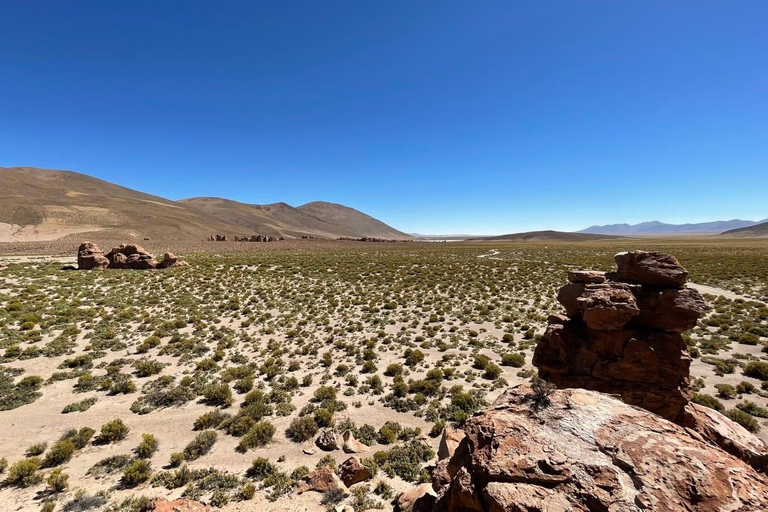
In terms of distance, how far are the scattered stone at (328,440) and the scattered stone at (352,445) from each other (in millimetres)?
250

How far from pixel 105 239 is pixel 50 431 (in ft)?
317

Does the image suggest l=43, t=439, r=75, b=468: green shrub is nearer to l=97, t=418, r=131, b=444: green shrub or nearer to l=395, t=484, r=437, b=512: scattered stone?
l=97, t=418, r=131, b=444: green shrub

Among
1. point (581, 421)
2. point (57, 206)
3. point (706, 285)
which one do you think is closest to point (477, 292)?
point (706, 285)

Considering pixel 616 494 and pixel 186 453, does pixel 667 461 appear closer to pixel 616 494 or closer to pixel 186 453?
pixel 616 494

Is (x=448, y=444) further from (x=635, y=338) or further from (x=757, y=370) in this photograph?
(x=757, y=370)

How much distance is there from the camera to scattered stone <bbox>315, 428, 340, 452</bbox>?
8688 millimetres

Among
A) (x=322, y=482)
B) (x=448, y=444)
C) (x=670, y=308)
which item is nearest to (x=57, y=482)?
(x=322, y=482)

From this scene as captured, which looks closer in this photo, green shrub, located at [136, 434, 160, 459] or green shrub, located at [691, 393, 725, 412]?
green shrub, located at [136, 434, 160, 459]

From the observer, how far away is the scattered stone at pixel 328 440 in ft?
28.5

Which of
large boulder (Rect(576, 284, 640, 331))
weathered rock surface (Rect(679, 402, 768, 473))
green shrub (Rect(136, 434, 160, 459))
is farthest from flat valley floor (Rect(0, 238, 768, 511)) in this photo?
large boulder (Rect(576, 284, 640, 331))

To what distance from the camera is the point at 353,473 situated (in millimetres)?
7340

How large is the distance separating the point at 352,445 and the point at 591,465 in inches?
255

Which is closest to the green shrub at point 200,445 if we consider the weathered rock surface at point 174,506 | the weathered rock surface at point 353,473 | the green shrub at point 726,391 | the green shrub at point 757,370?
the weathered rock surface at point 174,506

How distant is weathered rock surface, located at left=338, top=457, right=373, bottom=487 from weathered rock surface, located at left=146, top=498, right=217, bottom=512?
115 inches
